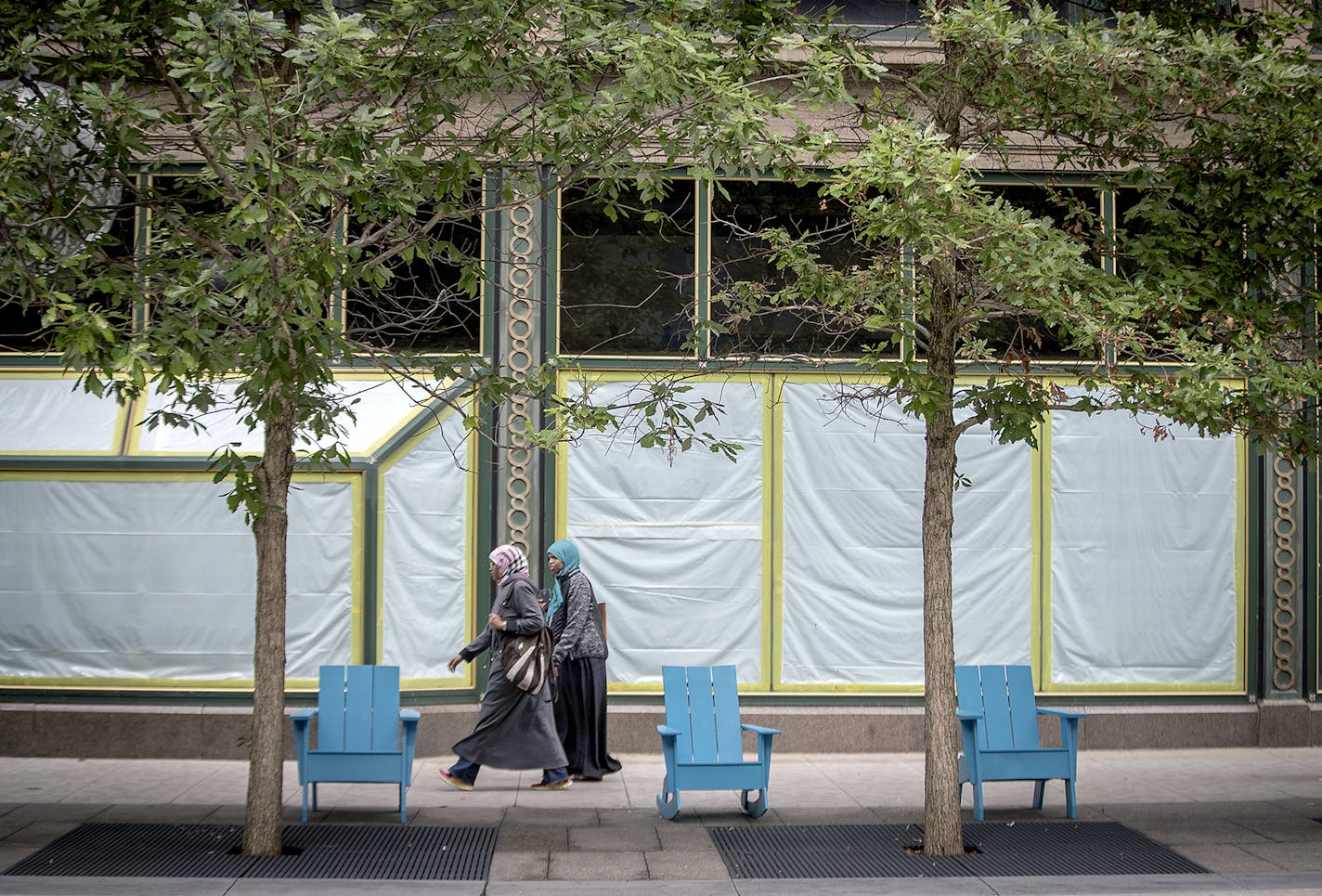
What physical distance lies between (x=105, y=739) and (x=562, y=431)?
220 inches

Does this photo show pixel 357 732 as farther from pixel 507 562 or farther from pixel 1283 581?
pixel 1283 581

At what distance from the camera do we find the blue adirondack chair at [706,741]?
8.45 metres

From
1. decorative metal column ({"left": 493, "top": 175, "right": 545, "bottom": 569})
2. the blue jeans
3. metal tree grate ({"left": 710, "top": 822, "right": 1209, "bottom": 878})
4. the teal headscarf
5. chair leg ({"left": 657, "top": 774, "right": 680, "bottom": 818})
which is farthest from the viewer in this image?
decorative metal column ({"left": 493, "top": 175, "right": 545, "bottom": 569})

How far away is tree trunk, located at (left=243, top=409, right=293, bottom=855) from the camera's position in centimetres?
755

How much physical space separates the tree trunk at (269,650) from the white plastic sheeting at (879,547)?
16.6 feet

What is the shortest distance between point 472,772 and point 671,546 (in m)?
2.72

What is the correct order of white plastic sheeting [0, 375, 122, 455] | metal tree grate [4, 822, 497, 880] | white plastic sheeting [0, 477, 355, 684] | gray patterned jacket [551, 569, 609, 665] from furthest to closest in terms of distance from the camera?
white plastic sheeting [0, 375, 122, 455] → white plastic sheeting [0, 477, 355, 684] → gray patterned jacket [551, 569, 609, 665] → metal tree grate [4, 822, 497, 880]

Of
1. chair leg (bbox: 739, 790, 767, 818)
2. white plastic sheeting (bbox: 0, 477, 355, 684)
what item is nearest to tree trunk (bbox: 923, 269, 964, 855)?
chair leg (bbox: 739, 790, 767, 818)

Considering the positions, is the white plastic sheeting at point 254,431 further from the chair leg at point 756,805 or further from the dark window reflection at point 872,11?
the dark window reflection at point 872,11

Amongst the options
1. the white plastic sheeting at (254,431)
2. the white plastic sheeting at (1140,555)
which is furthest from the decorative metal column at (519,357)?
the white plastic sheeting at (1140,555)

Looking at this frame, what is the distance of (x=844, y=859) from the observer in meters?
7.63

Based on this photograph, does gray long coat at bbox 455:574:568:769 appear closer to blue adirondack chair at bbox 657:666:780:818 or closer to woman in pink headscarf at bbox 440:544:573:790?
woman in pink headscarf at bbox 440:544:573:790

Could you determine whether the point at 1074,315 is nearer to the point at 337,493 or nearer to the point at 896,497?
the point at 896,497

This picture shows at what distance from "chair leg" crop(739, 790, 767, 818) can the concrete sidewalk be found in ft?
0.33
